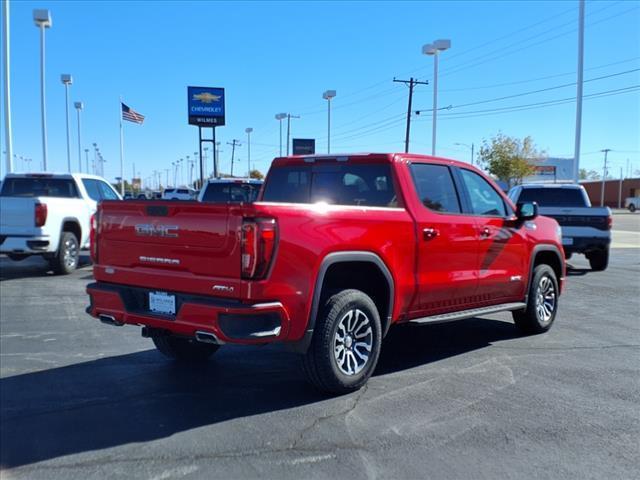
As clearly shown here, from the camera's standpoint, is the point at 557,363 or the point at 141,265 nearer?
the point at 141,265

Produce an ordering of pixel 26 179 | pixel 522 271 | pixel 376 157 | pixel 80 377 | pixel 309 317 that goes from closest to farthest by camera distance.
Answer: pixel 309 317 → pixel 80 377 → pixel 376 157 → pixel 522 271 → pixel 26 179

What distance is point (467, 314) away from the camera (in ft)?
19.5

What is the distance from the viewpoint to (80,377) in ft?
17.1

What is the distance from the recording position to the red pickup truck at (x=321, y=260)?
13.7 feet

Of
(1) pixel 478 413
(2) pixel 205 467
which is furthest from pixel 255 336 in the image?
(1) pixel 478 413

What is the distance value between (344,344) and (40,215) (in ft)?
25.8

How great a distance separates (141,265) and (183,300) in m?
0.57

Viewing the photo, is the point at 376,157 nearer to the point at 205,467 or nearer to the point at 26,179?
the point at 205,467

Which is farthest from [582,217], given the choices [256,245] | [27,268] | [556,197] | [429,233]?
[27,268]

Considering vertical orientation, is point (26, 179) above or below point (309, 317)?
above

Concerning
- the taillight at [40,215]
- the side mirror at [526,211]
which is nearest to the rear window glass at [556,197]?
the side mirror at [526,211]

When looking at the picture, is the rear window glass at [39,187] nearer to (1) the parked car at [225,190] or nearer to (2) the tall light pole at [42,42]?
(1) the parked car at [225,190]

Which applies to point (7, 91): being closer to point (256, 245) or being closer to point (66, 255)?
point (66, 255)

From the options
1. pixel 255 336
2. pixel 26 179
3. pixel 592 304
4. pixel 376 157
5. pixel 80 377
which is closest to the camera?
pixel 255 336
